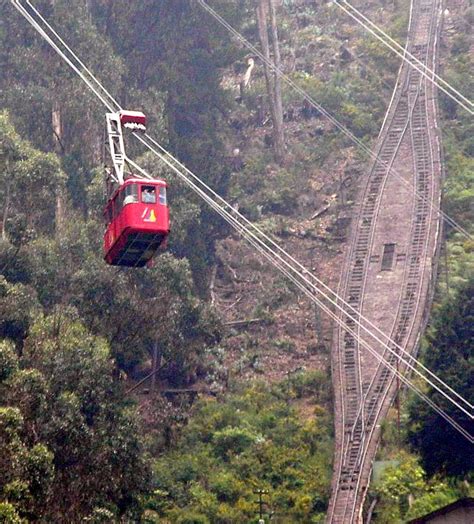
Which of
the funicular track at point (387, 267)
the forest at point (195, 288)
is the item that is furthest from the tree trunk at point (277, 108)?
the funicular track at point (387, 267)

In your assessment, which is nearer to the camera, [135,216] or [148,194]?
[135,216]

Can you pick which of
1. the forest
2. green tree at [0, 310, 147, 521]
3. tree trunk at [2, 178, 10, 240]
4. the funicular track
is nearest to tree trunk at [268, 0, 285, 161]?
the forest

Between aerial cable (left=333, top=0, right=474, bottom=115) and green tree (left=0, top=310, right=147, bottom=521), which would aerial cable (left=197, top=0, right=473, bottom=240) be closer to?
aerial cable (left=333, top=0, right=474, bottom=115)

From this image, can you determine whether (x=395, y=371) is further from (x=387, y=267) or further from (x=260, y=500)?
(x=387, y=267)

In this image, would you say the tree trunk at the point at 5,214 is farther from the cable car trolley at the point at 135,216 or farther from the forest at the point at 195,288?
the cable car trolley at the point at 135,216

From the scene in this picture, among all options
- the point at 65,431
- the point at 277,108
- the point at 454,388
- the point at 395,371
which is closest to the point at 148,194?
the point at 65,431

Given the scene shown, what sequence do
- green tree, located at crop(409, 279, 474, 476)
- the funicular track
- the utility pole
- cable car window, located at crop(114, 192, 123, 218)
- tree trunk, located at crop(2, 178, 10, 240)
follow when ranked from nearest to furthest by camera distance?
cable car window, located at crop(114, 192, 123, 218) → green tree, located at crop(409, 279, 474, 476) → the utility pole → tree trunk, located at crop(2, 178, 10, 240) → the funicular track
